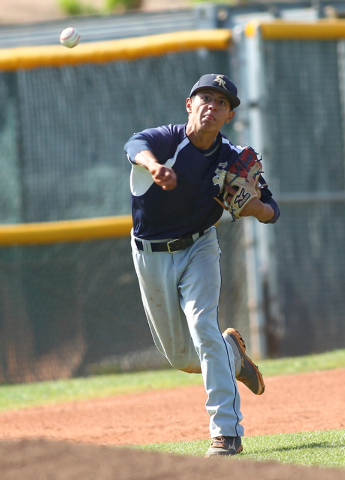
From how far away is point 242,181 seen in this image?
4184mm

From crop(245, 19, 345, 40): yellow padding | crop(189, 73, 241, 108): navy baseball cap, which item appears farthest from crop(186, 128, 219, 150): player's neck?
crop(245, 19, 345, 40): yellow padding

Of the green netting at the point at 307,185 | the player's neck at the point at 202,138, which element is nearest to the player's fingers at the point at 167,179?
the player's neck at the point at 202,138

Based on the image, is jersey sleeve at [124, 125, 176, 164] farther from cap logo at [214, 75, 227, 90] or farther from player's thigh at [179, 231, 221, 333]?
player's thigh at [179, 231, 221, 333]

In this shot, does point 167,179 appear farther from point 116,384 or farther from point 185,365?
point 116,384

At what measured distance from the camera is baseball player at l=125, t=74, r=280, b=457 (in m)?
4.01

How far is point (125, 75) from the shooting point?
8.66 meters

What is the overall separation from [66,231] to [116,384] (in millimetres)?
1951

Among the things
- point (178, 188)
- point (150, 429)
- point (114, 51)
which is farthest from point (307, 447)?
point (114, 51)

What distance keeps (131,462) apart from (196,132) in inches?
80.3

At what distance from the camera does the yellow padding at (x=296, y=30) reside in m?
8.56

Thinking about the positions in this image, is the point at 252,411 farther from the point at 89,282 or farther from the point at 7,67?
the point at 7,67

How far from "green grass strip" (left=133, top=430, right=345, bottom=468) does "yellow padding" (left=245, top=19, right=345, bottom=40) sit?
556 cm

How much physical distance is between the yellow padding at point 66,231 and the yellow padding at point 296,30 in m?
2.75

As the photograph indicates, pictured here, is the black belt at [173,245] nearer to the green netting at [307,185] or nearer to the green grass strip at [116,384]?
the green grass strip at [116,384]
